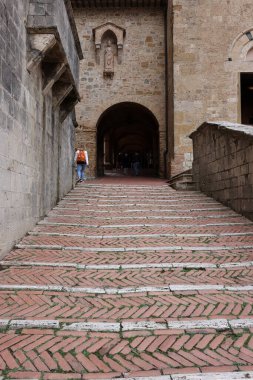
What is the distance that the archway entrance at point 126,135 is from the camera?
18891 millimetres

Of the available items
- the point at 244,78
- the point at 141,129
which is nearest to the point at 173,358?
the point at 244,78

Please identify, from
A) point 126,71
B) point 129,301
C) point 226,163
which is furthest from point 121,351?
point 126,71

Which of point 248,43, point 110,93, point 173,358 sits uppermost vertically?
point 248,43

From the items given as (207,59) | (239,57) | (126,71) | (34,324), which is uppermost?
(126,71)

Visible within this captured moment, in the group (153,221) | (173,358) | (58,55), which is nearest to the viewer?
(173,358)

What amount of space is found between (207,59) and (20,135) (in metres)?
12.1

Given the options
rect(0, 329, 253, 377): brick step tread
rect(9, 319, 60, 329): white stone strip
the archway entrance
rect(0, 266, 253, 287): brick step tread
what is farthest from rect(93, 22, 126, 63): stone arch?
rect(0, 329, 253, 377): brick step tread

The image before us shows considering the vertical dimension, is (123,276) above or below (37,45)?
below

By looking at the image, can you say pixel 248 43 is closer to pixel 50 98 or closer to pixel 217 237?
pixel 50 98

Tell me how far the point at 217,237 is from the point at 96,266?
2.38 meters

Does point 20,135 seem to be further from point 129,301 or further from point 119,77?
point 119,77

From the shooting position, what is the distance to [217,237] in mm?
5754

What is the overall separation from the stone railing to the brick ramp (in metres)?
0.82

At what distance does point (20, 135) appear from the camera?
5.27 metres
